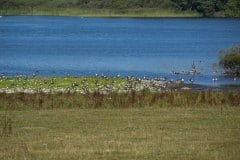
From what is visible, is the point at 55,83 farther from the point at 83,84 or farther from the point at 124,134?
the point at 124,134

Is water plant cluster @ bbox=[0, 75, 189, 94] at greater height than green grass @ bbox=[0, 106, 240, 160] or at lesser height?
lesser

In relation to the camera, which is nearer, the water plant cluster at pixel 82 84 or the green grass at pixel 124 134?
the green grass at pixel 124 134

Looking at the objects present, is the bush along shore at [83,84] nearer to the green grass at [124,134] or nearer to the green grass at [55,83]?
the green grass at [55,83]

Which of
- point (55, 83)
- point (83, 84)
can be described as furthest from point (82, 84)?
point (55, 83)

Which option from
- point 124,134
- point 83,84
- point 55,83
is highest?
point 124,134

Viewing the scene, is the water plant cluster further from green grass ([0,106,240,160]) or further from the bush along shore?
green grass ([0,106,240,160])

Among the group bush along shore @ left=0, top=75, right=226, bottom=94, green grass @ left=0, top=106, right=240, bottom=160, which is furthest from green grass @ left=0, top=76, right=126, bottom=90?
green grass @ left=0, top=106, right=240, bottom=160

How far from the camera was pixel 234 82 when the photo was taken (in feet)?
227

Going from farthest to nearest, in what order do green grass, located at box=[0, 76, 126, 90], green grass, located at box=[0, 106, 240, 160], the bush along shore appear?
green grass, located at box=[0, 76, 126, 90] → the bush along shore → green grass, located at box=[0, 106, 240, 160]

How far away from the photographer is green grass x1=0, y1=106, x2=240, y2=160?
1967 cm

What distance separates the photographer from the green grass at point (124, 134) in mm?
19672

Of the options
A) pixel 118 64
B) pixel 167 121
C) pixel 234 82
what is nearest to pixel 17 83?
pixel 234 82

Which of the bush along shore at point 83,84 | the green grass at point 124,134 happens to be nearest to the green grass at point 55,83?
the bush along shore at point 83,84

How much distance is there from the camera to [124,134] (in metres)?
23.2
